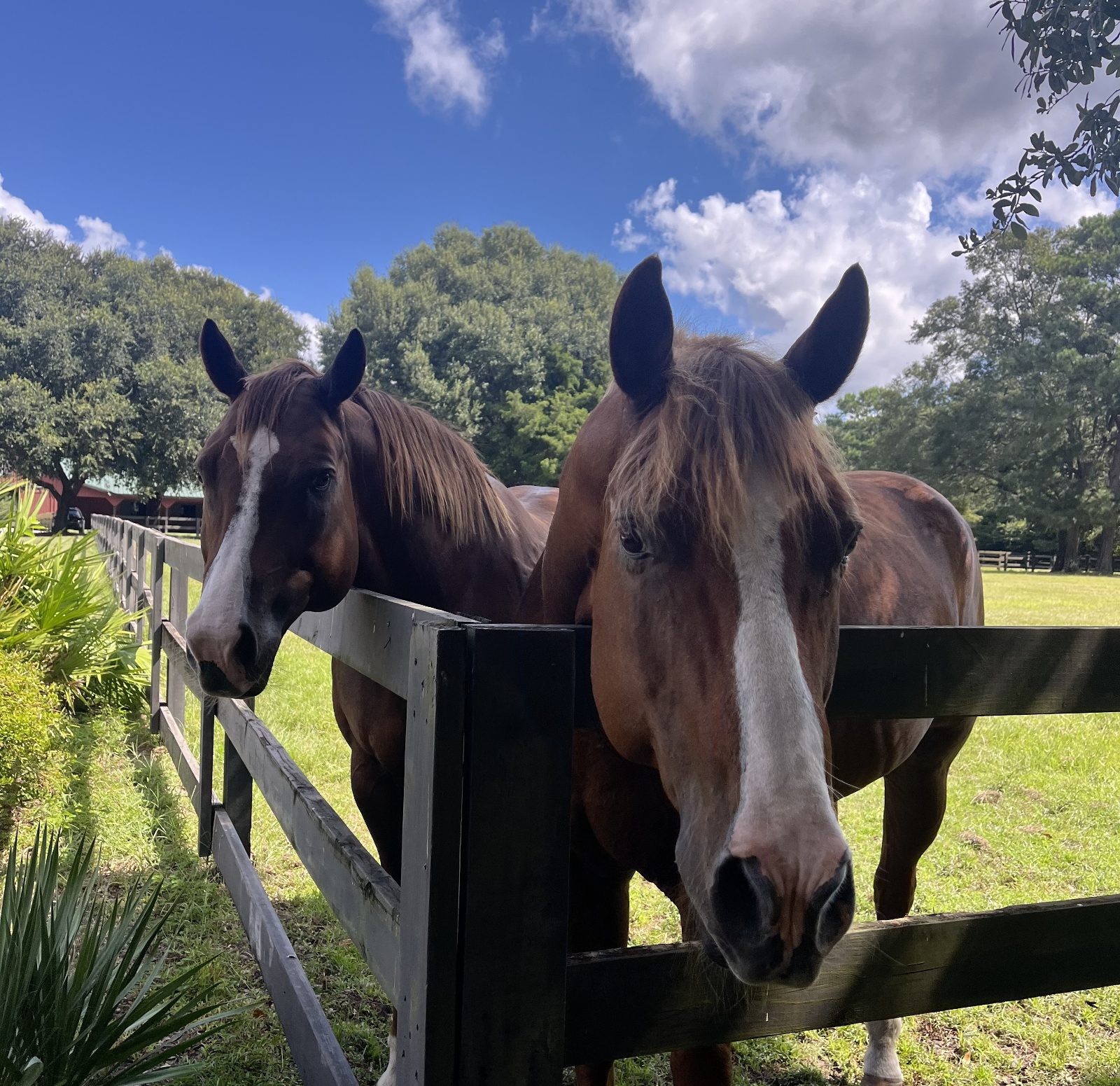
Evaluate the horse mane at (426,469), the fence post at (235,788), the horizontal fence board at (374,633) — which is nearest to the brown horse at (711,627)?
the horizontal fence board at (374,633)

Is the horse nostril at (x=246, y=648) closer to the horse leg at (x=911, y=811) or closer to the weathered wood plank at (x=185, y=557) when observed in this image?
the weathered wood plank at (x=185, y=557)

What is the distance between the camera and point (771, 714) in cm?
115

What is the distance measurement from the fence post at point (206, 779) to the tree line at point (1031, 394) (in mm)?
35192

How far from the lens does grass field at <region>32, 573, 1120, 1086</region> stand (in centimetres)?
294

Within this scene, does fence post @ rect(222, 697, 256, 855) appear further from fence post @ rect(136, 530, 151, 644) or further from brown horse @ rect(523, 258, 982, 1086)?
fence post @ rect(136, 530, 151, 644)

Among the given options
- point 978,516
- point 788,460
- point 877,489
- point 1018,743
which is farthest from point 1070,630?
point 978,516

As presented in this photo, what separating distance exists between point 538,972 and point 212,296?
46.0 m

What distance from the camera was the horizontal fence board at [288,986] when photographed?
190 centimetres

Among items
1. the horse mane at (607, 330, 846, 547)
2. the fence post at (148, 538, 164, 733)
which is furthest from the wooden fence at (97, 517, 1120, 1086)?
the fence post at (148, 538, 164, 733)

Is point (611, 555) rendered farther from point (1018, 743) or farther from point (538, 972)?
point (1018, 743)

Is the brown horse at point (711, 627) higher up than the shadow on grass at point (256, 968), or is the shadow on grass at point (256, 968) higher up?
the brown horse at point (711, 627)

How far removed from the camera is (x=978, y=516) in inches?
1625

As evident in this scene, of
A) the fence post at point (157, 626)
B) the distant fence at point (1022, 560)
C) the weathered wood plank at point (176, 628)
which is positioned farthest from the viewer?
the distant fence at point (1022, 560)

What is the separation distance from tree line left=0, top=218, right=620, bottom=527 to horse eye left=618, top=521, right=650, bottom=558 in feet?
97.3
